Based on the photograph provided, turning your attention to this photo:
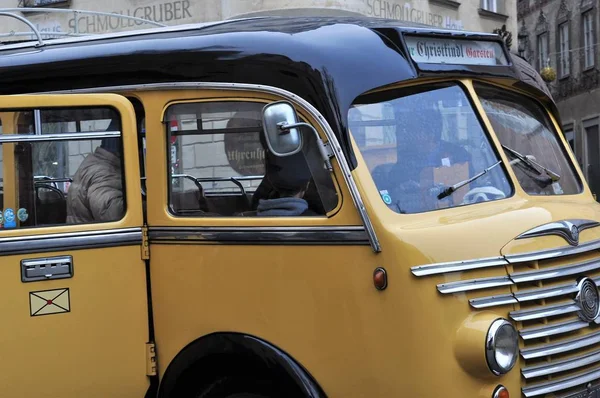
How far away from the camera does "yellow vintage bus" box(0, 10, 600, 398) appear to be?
418cm

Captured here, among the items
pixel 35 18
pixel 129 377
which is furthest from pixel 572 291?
pixel 35 18

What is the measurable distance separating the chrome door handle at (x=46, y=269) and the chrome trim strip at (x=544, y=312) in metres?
2.29

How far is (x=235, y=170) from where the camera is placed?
4.82m

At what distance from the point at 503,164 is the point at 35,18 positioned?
14.0m

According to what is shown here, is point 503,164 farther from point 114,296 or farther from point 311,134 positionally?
point 114,296

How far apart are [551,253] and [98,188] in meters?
2.44

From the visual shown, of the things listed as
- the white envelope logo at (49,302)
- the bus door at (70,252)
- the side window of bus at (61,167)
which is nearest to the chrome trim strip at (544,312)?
the bus door at (70,252)

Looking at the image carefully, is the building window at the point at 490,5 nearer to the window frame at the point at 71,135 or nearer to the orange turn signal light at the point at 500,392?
the window frame at the point at 71,135

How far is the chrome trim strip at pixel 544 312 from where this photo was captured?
4172 millimetres

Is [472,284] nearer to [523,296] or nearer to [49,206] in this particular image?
[523,296]

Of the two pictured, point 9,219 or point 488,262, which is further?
point 9,219

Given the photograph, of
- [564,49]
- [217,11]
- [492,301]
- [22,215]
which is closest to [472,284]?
[492,301]

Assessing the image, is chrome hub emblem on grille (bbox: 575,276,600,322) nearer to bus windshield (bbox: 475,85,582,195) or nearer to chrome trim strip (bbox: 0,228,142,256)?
bus windshield (bbox: 475,85,582,195)

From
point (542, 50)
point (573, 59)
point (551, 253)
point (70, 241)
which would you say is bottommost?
point (551, 253)
